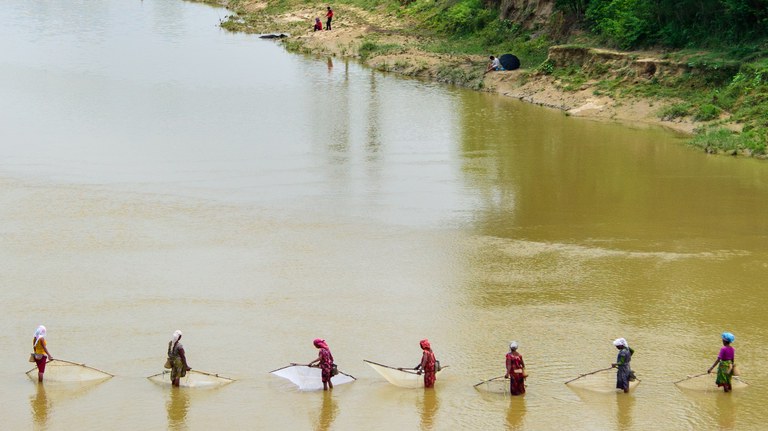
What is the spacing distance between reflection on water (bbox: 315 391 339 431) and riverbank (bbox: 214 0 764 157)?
19.6m

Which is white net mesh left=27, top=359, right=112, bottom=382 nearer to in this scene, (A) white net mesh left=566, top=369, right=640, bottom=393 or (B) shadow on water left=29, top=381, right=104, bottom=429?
(B) shadow on water left=29, top=381, right=104, bottom=429

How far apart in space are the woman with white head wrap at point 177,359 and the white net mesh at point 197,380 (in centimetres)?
12

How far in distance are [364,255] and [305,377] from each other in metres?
6.78

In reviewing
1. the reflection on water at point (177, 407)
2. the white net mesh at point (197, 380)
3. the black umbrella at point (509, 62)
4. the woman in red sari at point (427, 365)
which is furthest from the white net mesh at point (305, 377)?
the black umbrella at point (509, 62)

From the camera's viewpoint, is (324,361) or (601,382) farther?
(601,382)

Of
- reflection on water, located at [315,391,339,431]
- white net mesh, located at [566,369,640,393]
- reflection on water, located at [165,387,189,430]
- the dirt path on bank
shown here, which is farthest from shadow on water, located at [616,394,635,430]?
the dirt path on bank

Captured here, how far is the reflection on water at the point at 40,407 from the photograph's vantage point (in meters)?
15.3

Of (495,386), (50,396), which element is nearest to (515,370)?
(495,386)

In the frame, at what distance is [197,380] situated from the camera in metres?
16.5

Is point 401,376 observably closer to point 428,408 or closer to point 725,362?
point 428,408

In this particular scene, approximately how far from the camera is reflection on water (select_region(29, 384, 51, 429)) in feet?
50.3

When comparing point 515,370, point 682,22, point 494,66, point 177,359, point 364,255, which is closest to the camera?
point 515,370

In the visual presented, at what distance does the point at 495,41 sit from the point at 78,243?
1097 inches

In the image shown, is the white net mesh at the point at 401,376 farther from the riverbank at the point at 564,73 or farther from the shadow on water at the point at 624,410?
the riverbank at the point at 564,73
